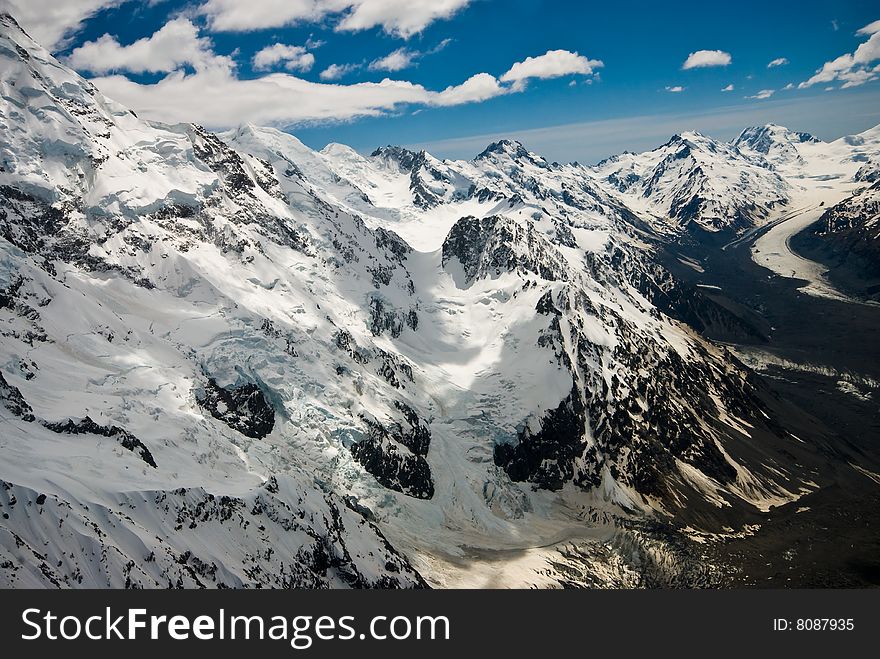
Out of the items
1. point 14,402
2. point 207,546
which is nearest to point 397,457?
point 207,546

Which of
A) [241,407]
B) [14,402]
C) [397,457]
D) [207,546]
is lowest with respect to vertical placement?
[397,457]

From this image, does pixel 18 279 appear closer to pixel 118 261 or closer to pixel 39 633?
pixel 118 261

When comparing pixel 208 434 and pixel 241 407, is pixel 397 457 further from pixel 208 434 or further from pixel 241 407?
pixel 208 434

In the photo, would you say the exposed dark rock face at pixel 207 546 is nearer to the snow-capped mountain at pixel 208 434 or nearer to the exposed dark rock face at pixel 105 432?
the snow-capped mountain at pixel 208 434

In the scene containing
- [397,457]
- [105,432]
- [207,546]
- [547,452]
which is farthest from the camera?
[547,452]

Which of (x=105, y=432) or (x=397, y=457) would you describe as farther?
(x=397, y=457)

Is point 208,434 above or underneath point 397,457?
above
